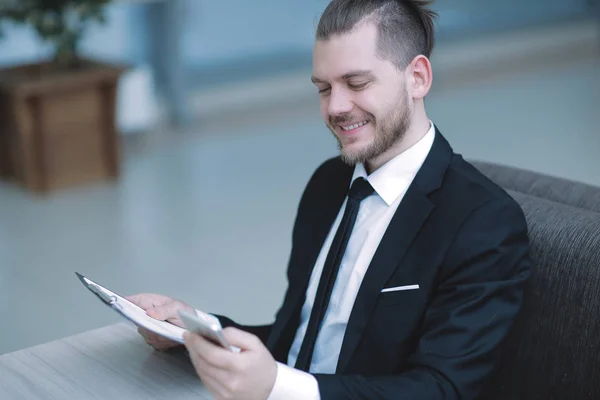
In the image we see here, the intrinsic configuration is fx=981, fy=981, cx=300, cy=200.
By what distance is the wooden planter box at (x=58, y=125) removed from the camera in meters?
4.18

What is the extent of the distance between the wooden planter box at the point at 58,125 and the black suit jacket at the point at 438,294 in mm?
2921

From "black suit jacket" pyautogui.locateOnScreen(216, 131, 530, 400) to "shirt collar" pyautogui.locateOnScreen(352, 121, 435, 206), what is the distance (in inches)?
0.9

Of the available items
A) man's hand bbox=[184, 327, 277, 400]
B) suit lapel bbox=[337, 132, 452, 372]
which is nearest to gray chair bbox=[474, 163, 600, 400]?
suit lapel bbox=[337, 132, 452, 372]

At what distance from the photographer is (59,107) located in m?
4.22

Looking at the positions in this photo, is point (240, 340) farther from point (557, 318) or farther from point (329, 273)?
point (557, 318)

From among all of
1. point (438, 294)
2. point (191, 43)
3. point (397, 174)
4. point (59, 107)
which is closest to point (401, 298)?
point (438, 294)

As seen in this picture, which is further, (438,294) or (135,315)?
(438,294)

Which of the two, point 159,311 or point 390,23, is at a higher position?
point 390,23

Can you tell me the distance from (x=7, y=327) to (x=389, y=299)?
1911mm

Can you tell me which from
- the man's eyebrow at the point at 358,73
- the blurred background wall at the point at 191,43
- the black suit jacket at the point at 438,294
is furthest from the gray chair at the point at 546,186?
the blurred background wall at the point at 191,43

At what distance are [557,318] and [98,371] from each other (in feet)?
2.29

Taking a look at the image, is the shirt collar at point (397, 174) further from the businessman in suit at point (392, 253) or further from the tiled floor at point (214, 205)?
the tiled floor at point (214, 205)

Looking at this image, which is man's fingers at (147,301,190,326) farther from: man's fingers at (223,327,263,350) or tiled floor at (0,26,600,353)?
tiled floor at (0,26,600,353)

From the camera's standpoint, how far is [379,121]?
1.51m
